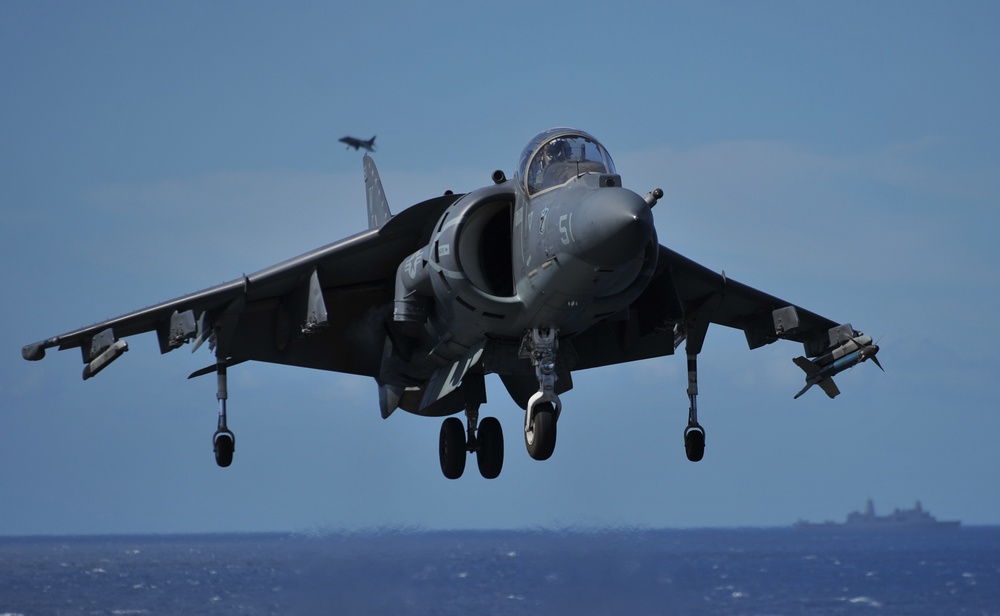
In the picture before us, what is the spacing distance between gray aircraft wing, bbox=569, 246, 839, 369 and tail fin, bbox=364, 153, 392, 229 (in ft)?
15.7

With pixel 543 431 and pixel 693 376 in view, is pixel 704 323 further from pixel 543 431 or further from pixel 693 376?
pixel 543 431

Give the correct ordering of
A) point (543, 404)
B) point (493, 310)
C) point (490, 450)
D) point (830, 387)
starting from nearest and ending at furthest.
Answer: point (543, 404) → point (493, 310) → point (490, 450) → point (830, 387)

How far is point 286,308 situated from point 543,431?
5.12 meters

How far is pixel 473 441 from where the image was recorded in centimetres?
1975

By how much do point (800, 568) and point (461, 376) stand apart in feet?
373

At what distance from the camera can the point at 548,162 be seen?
1575 centimetres

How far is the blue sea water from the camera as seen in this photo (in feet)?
113

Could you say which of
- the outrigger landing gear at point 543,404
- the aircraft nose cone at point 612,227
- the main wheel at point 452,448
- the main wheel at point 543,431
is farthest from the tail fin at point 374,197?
the aircraft nose cone at point 612,227


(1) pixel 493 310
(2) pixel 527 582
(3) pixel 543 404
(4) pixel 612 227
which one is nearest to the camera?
(4) pixel 612 227

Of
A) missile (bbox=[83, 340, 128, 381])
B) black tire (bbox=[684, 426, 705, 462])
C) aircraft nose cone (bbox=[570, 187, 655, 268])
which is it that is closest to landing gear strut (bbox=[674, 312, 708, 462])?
black tire (bbox=[684, 426, 705, 462])

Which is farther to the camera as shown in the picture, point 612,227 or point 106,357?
point 106,357

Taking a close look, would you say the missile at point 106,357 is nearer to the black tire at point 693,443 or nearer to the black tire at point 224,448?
the black tire at point 224,448

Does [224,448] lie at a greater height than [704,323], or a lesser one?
lesser

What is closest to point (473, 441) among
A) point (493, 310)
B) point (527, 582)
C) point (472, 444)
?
point (472, 444)
